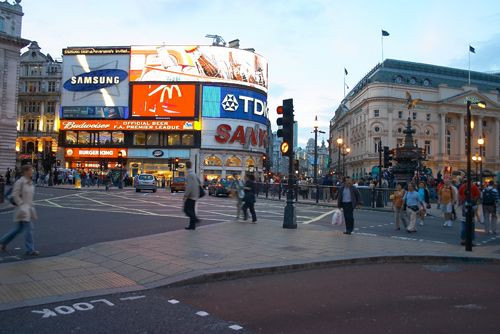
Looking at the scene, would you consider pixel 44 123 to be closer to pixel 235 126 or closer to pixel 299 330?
pixel 235 126

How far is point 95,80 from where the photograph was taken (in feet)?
246

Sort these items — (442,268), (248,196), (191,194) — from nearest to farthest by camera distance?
(442,268)
(191,194)
(248,196)

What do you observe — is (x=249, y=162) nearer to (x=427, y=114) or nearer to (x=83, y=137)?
(x=83, y=137)

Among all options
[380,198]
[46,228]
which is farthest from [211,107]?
[46,228]

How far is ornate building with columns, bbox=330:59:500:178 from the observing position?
87500 millimetres

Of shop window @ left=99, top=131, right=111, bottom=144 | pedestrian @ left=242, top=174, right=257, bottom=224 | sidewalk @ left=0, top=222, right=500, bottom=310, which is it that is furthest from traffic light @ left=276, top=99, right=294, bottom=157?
shop window @ left=99, top=131, right=111, bottom=144

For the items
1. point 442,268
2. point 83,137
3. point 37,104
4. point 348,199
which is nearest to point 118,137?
point 83,137

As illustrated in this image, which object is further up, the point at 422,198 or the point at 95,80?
the point at 95,80

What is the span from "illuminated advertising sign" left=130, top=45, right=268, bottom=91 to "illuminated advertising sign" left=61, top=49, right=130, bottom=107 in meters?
2.18

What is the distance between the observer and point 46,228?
13641mm

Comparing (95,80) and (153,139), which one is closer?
(153,139)

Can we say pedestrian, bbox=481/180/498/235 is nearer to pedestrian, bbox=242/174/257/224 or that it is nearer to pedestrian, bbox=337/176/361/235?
pedestrian, bbox=337/176/361/235

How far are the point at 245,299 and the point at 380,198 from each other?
72.6 ft

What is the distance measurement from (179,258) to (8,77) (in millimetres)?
60452
